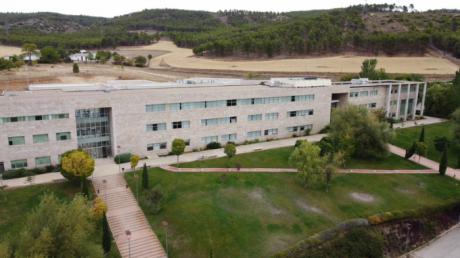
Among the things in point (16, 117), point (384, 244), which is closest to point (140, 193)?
point (16, 117)

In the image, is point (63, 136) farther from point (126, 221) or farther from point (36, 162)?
point (126, 221)

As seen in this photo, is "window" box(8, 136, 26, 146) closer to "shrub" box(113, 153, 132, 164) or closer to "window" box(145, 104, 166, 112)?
"shrub" box(113, 153, 132, 164)

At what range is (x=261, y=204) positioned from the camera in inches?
1293

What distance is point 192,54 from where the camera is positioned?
479 feet

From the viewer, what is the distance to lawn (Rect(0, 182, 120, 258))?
27219mm

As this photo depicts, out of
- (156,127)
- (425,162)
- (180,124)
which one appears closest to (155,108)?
(156,127)

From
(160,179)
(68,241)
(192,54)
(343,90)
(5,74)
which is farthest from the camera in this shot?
(192,54)

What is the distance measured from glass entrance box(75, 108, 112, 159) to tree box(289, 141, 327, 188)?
73.0 ft

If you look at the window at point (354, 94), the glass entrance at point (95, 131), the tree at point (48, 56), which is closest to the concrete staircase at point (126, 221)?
the glass entrance at point (95, 131)

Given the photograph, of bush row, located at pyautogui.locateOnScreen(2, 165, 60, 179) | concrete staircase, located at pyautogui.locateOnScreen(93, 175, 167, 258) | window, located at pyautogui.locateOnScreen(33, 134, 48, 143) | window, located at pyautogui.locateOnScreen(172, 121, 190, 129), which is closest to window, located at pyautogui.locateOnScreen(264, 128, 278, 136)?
window, located at pyautogui.locateOnScreen(172, 121, 190, 129)

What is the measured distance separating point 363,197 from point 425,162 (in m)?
15.7

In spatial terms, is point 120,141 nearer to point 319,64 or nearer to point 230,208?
point 230,208

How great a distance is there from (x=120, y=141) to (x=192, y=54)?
109 m

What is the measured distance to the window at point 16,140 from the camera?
36.8 m
